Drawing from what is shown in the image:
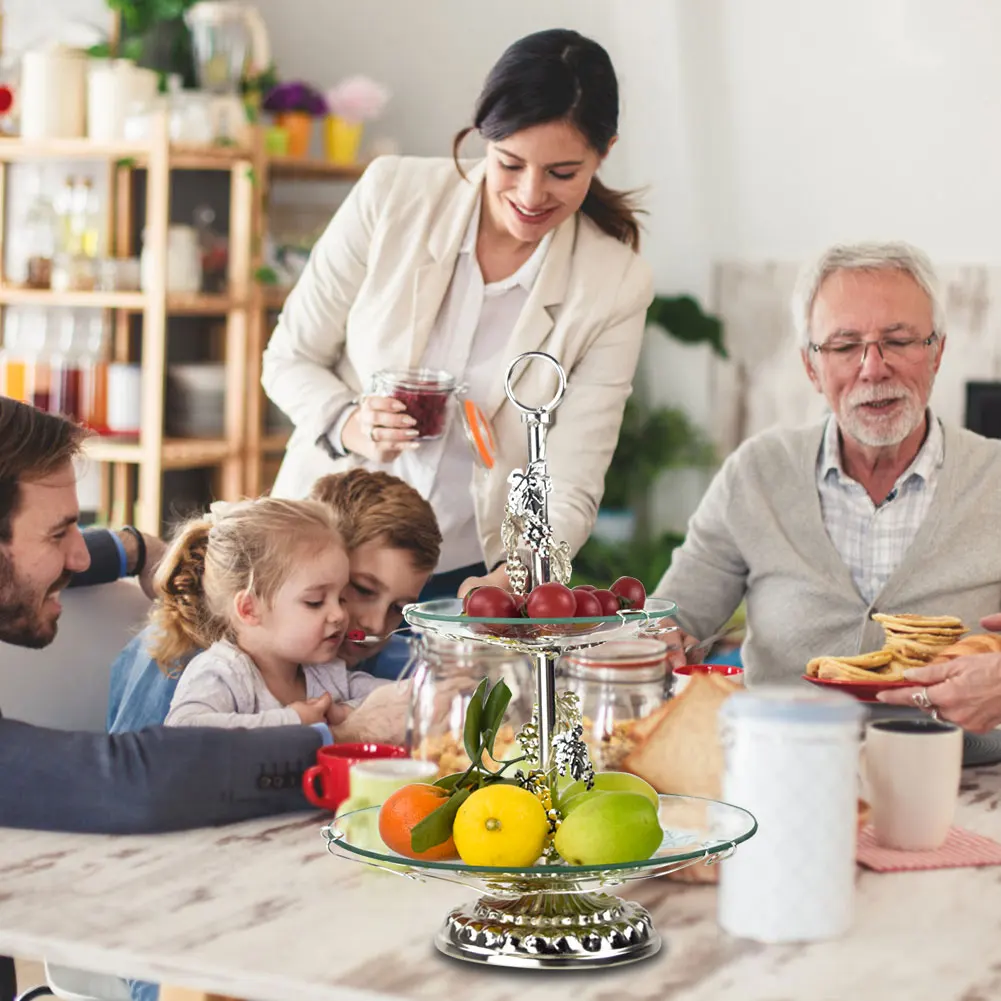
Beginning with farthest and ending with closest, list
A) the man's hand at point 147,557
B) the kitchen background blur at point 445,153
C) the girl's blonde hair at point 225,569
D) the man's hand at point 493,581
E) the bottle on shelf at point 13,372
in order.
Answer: the kitchen background blur at point 445,153 < the bottle on shelf at point 13,372 < the man's hand at point 147,557 < the man's hand at point 493,581 < the girl's blonde hair at point 225,569

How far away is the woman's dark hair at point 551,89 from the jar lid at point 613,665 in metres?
0.86

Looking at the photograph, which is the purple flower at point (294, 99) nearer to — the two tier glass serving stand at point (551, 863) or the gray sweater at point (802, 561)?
the gray sweater at point (802, 561)

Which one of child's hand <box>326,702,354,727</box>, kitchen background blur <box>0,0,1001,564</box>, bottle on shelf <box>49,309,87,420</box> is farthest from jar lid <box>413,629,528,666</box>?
bottle on shelf <box>49,309,87,420</box>

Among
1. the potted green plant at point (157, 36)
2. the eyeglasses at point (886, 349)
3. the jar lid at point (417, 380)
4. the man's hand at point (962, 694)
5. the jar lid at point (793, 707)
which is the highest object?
the potted green plant at point (157, 36)

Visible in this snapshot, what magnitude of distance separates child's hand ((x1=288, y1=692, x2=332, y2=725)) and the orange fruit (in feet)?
1.61

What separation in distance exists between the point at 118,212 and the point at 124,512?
3.27 feet

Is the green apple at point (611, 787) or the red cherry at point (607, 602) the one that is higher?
the red cherry at point (607, 602)

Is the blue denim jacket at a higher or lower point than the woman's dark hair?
lower

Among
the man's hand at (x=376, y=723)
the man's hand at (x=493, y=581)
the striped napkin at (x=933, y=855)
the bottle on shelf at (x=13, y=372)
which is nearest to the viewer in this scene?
the striped napkin at (x=933, y=855)

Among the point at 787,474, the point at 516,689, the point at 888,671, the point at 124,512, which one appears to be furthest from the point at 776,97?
the point at 516,689

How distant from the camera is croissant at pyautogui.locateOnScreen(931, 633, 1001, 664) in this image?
1858mm

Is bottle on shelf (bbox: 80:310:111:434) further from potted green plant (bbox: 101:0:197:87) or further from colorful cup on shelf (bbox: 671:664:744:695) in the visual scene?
colorful cup on shelf (bbox: 671:664:744:695)

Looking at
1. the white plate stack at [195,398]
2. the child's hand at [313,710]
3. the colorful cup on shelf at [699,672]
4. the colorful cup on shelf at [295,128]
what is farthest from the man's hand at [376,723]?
the colorful cup on shelf at [295,128]

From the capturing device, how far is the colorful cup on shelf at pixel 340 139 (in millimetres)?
5070
